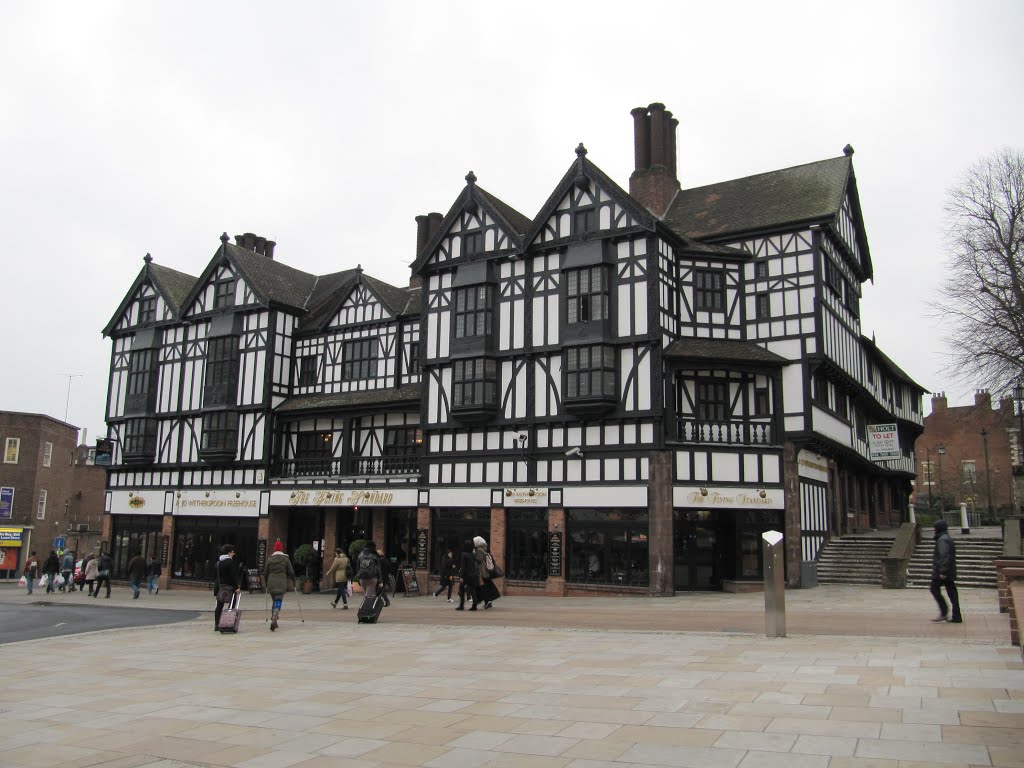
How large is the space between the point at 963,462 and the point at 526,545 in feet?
176

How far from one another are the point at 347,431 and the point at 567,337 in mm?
11767

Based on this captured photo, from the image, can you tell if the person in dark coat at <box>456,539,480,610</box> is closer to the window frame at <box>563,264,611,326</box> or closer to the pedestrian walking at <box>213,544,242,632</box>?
the pedestrian walking at <box>213,544,242,632</box>

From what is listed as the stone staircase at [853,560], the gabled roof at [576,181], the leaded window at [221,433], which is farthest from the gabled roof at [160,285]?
the stone staircase at [853,560]

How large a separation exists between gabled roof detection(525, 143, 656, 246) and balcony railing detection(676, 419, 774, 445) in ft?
21.9

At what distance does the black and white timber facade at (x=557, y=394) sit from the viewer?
27.9 meters

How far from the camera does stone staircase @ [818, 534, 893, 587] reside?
28.4 m

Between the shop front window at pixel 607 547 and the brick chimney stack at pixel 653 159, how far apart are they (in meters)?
13.6

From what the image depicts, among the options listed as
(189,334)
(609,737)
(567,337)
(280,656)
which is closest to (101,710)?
(280,656)

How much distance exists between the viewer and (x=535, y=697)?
9.53m

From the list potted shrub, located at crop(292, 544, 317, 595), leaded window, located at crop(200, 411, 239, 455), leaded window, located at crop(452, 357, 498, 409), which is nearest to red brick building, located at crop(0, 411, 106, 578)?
leaded window, located at crop(200, 411, 239, 455)

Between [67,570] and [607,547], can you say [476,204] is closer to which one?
[607,547]

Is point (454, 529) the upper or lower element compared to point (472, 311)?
lower

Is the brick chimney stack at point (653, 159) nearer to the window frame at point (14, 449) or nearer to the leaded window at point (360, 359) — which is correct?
the leaded window at point (360, 359)

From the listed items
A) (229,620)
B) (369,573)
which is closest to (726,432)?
(369,573)
